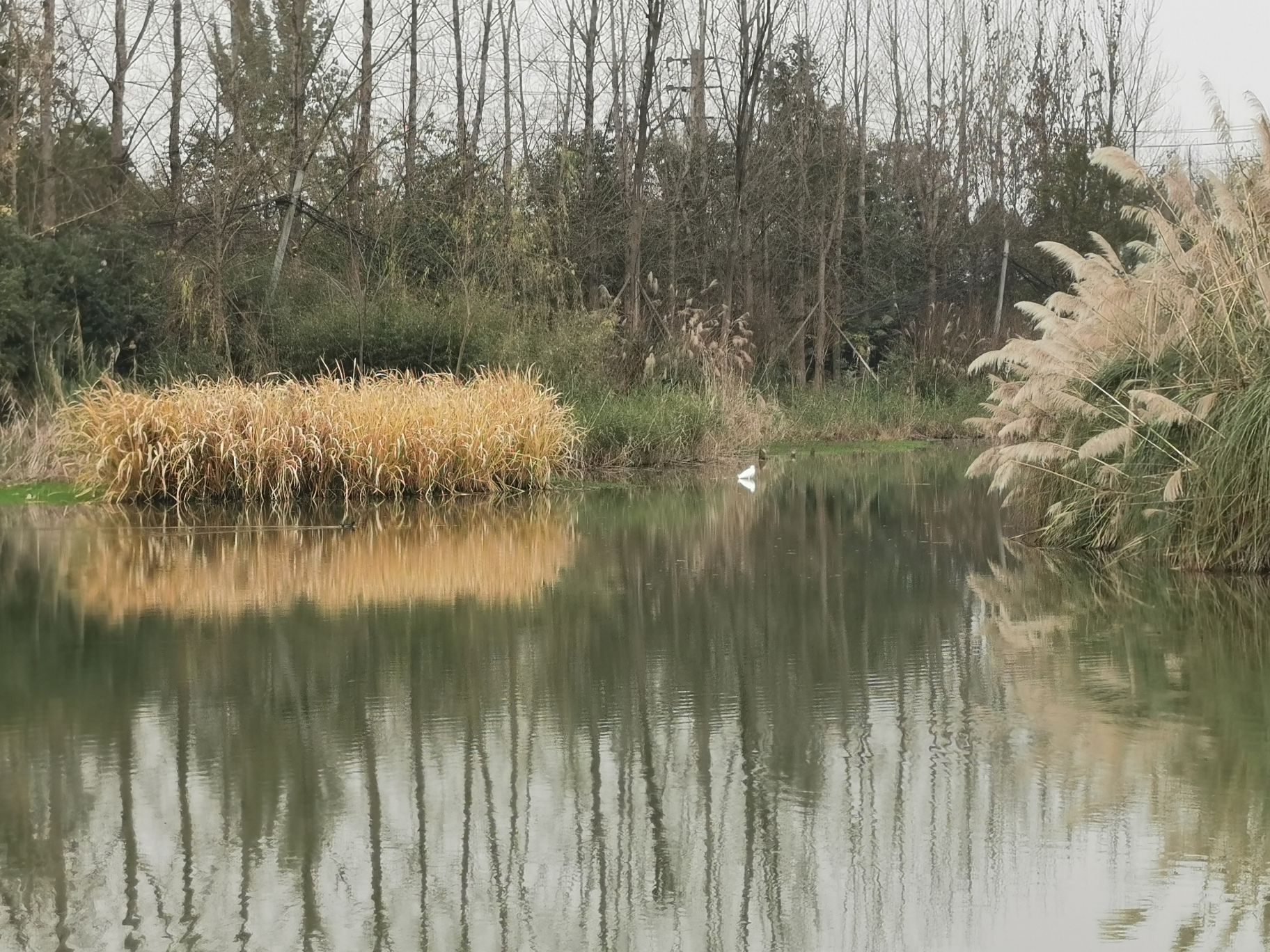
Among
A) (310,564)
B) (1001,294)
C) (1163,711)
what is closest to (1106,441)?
(1163,711)

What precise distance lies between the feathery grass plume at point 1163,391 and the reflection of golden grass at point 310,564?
364 cm

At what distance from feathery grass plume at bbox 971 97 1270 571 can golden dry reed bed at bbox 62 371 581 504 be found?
240 inches

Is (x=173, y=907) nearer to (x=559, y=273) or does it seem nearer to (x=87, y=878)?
(x=87, y=878)

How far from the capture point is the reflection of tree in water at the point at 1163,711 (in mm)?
3820

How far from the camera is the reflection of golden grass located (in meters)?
8.74

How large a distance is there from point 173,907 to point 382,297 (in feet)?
60.7

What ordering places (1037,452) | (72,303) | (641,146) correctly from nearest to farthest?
(1037,452) → (72,303) → (641,146)

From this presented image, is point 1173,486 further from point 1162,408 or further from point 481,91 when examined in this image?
point 481,91

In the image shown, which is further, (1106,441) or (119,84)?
(119,84)

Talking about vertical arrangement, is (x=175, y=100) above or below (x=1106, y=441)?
above

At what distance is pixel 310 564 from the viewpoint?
33.9ft

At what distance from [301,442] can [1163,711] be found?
11.1m

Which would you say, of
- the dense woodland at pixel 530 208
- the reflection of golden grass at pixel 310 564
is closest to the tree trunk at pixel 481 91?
the dense woodland at pixel 530 208

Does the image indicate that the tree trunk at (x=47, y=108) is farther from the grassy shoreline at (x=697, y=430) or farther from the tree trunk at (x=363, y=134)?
the grassy shoreline at (x=697, y=430)
